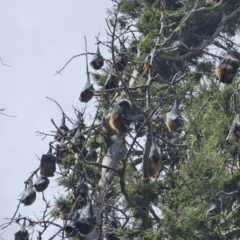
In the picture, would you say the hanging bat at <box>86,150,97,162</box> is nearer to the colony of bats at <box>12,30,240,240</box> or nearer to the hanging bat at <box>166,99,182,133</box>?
the colony of bats at <box>12,30,240,240</box>

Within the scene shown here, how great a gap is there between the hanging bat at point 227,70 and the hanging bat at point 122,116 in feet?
4.87


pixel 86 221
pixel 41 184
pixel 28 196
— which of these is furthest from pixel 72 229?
pixel 28 196

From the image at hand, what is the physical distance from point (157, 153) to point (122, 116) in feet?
→ 1.99

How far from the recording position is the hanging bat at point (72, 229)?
11.8 m

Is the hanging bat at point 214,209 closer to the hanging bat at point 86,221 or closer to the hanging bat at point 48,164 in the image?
the hanging bat at point 86,221

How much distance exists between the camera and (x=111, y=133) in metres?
12.8

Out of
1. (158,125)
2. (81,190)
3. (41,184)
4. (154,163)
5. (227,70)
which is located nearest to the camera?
(154,163)

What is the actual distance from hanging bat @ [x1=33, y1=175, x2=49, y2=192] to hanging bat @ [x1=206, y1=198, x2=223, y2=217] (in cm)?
255

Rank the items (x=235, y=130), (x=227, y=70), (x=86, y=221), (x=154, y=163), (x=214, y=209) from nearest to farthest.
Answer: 1. (x=154, y=163)
2. (x=86, y=221)
3. (x=235, y=130)
4. (x=214, y=209)
5. (x=227, y=70)

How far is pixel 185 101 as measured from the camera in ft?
46.5

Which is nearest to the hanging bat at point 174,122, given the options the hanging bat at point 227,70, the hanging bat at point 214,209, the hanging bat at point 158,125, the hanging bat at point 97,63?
the hanging bat at point 158,125

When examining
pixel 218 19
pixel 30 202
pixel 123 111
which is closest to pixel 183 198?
pixel 123 111

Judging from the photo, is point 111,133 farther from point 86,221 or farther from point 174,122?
point 86,221

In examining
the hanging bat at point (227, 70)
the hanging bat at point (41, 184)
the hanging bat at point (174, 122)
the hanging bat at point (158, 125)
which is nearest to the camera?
the hanging bat at point (227, 70)
